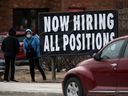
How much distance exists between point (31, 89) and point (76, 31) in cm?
356

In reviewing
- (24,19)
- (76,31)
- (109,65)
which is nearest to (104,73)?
(109,65)

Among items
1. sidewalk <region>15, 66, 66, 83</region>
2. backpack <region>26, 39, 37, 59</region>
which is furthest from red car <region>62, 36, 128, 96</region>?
sidewalk <region>15, 66, 66, 83</region>

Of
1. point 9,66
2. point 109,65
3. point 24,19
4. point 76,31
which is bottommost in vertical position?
point 9,66

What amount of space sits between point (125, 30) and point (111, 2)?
17.0 m

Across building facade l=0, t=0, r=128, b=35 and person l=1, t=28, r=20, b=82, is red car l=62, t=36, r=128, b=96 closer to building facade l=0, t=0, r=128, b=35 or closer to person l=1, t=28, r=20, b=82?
person l=1, t=28, r=20, b=82

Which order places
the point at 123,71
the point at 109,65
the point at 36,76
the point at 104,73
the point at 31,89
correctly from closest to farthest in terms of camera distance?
the point at 123,71 < the point at 109,65 < the point at 104,73 < the point at 31,89 < the point at 36,76

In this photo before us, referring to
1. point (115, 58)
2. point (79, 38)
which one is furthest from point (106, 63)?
point (79, 38)

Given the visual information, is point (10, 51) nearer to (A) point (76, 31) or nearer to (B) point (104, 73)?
(A) point (76, 31)

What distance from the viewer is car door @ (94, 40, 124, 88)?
13.7 m

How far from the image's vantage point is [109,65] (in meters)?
13.9

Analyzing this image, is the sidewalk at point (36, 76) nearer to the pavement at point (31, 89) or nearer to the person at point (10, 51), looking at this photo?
the person at point (10, 51)

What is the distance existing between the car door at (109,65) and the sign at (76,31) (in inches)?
238

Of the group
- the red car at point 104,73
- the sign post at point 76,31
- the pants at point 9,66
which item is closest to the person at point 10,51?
the pants at point 9,66

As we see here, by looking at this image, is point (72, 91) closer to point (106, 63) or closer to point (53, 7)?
point (106, 63)
